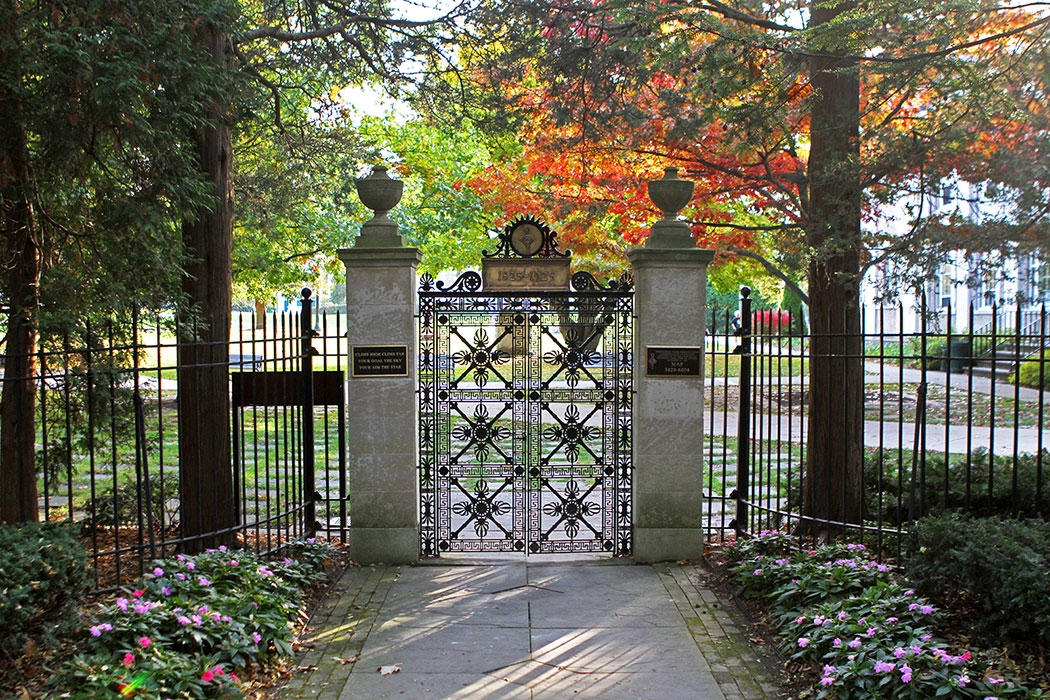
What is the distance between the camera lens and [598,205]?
34.3ft

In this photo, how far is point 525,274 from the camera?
7574mm

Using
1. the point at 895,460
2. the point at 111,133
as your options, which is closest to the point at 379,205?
the point at 111,133

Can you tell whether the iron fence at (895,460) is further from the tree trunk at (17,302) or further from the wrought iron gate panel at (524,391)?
the tree trunk at (17,302)

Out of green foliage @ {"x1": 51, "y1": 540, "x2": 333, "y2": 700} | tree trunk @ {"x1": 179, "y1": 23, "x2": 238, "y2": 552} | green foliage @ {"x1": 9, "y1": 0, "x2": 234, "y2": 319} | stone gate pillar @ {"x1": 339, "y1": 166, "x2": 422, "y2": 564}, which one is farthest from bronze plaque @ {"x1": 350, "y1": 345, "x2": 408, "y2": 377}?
green foliage @ {"x1": 51, "y1": 540, "x2": 333, "y2": 700}

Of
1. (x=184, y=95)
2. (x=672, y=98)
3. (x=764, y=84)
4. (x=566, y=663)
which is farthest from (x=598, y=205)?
(x=566, y=663)

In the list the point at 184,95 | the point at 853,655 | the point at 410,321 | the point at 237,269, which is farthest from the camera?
the point at 237,269

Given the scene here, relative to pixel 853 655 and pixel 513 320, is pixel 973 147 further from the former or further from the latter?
pixel 853 655

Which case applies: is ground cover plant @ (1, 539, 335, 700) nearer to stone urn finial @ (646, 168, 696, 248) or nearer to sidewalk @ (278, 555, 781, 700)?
sidewalk @ (278, 555, 781, 700)

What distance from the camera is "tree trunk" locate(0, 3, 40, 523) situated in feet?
20.7

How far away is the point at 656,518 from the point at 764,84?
157 inches

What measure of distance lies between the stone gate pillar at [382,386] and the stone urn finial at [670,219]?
6.79 ft

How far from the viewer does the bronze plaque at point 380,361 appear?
7.54 m

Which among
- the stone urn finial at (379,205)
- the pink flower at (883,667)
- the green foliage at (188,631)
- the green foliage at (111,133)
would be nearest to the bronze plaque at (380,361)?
the stone urn finial at (379,205)

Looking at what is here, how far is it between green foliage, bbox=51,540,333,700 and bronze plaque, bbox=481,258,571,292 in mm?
2882
